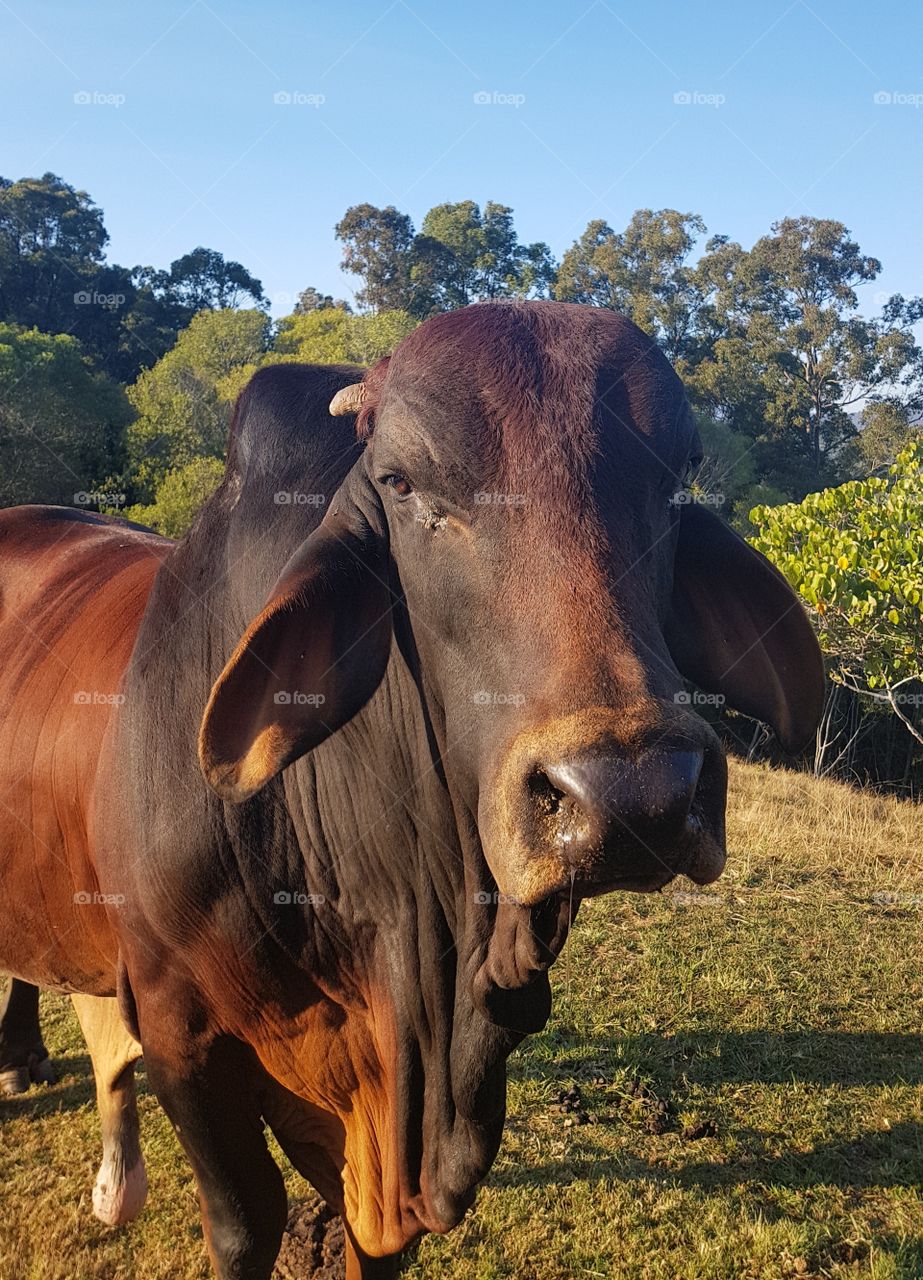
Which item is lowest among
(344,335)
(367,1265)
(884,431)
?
(367,1265)

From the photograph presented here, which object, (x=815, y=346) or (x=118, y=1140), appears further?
(x=815, y=346)

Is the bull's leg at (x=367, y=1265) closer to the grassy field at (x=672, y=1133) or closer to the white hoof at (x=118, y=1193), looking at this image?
the grassy field at (x=672, y=1133)

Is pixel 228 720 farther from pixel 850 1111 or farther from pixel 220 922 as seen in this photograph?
pixel 850 1111

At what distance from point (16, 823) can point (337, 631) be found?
68.9 inches

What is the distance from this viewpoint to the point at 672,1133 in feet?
14.5

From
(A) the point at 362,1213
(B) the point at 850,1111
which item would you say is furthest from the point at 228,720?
(B) the point at 850,1111

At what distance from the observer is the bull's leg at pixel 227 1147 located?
2650 millimetres

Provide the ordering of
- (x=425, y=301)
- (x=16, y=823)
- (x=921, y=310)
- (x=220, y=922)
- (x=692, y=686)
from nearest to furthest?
(x=220, y=922) < (x=692, y=686) < (x=16, y=823) < (x=425, y=301) < (x=921, y=310)

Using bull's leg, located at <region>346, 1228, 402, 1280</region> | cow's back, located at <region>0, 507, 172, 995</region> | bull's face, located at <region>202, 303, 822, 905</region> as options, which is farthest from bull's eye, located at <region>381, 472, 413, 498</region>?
bull's leg, located at <region>346, 1228, 402, 1280</region>

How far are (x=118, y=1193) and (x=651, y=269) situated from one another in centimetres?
4041

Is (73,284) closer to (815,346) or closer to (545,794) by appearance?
(815,346)

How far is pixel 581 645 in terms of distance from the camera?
1.66 metres

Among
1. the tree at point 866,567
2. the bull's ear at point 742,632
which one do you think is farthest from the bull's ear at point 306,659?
the tree at point 866,567

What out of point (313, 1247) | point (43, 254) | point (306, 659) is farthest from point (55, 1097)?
point (43, 254)
